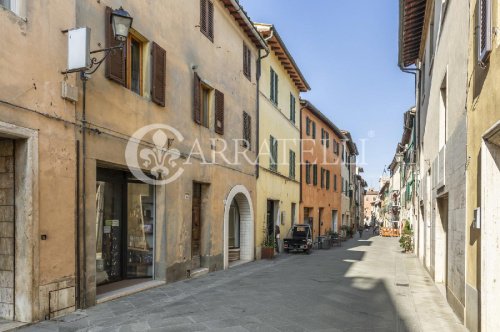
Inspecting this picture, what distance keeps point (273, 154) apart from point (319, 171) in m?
11.4

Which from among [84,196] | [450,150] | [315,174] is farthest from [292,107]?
[84,196]

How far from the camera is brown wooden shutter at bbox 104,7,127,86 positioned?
26.8ft

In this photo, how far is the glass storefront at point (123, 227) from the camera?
9000 millimetres

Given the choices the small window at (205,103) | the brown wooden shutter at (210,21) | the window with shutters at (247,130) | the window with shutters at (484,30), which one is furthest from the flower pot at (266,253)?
the window with shutters at (484,30)

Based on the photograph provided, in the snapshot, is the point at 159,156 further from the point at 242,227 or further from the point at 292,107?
the point at 292,107

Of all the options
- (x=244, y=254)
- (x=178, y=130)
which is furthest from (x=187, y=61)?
(x=244, y=254)

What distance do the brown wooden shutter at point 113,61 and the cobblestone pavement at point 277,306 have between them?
400 centimetres

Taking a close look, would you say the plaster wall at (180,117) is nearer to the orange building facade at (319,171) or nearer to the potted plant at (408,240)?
the potted plant at (408,240)

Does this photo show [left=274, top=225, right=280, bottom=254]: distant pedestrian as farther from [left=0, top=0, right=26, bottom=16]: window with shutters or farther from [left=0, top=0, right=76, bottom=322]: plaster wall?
[left=0, top=0, right=26, bottom=16]: window with shutters

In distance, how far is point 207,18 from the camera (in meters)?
12.8

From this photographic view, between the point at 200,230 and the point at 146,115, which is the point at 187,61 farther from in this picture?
the point at 200,230

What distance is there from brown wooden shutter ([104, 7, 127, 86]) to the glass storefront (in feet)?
6.06

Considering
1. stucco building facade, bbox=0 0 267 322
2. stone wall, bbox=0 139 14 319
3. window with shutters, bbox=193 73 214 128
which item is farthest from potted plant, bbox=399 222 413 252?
stone wall, bbox=0 139 14 319

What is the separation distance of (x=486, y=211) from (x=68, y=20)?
644 centimetres
